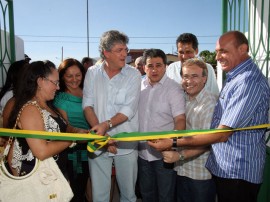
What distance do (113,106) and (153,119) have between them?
499mm

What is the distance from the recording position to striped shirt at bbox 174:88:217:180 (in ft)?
8.28

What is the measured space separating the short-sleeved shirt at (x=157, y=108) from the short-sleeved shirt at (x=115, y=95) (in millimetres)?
150

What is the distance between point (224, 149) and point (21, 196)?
1670 millimetres

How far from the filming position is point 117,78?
2928 millimetres

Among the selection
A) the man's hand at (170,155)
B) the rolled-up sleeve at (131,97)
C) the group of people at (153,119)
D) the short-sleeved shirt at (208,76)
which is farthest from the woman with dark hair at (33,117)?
the short-sleeved shirt at (208,76)

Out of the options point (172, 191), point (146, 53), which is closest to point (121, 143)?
point (172, 191)

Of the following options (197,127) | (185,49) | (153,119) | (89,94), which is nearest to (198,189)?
(197,127)

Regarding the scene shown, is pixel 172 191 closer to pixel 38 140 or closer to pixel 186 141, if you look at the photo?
Answer: pixel 186 141

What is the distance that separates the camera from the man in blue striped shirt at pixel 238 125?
1969 millimetres

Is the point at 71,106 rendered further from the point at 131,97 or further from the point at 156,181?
the point at 156,181

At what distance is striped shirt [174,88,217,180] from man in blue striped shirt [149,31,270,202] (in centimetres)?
24

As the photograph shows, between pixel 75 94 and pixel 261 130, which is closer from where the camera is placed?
pixel 261 130

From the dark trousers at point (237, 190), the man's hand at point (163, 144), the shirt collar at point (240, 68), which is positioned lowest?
the dark trousers at point (237, 190)

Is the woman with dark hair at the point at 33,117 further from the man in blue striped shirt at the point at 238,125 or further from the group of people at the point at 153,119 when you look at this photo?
the man in blue striped shirt at the point at 238,125
